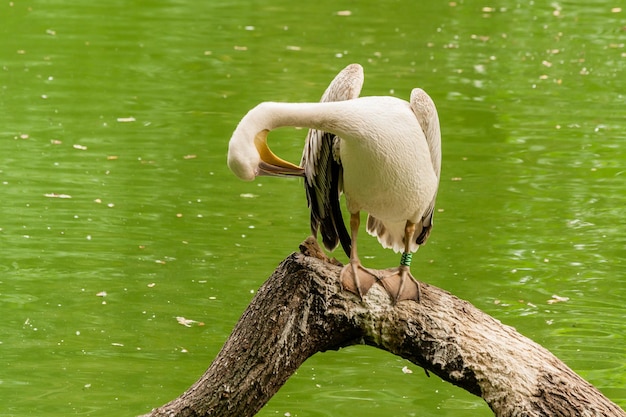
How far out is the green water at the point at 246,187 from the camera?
6.18m

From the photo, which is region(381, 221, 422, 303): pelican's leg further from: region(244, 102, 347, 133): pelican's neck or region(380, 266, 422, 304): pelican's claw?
region(244, 102, 347, 133): pelican's neck

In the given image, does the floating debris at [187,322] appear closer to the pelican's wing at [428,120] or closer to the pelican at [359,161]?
the pelican at [359,161]

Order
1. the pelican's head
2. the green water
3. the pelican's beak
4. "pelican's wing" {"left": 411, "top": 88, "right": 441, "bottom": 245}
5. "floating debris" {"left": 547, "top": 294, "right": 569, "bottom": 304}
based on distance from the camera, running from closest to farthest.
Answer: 1. the pelican's head
2. the pelican's beak
3. "pelican's wing" {"left": 411, "top": 88, "right": 441, "bottom": 245}
4. the green water
5. "floating debris" {"left": 547, "top": 294, "right": 569, "bottom": 304}

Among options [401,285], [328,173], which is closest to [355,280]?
[401,285]

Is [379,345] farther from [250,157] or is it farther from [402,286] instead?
[250,157]

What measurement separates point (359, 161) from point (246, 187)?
4.31 metres

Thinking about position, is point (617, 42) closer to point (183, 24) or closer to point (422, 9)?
point (422, 9)

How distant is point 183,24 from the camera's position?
12.7 metres

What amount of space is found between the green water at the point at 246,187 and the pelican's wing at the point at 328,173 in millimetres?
1313

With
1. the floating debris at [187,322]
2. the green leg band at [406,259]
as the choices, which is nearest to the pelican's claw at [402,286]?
the green leg band at [406,259]

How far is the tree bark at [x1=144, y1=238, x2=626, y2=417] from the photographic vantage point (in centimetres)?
424

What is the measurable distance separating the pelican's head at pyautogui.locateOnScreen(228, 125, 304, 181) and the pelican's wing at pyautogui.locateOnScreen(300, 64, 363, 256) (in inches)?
22.6

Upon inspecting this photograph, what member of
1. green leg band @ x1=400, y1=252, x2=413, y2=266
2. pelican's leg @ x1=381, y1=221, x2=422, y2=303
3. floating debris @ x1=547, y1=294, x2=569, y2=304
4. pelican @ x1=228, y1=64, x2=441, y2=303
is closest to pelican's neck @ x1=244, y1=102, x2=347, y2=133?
pelican @ x1=228, y1=64, x2=441, y2=303

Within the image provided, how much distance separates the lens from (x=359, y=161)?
168 inches
